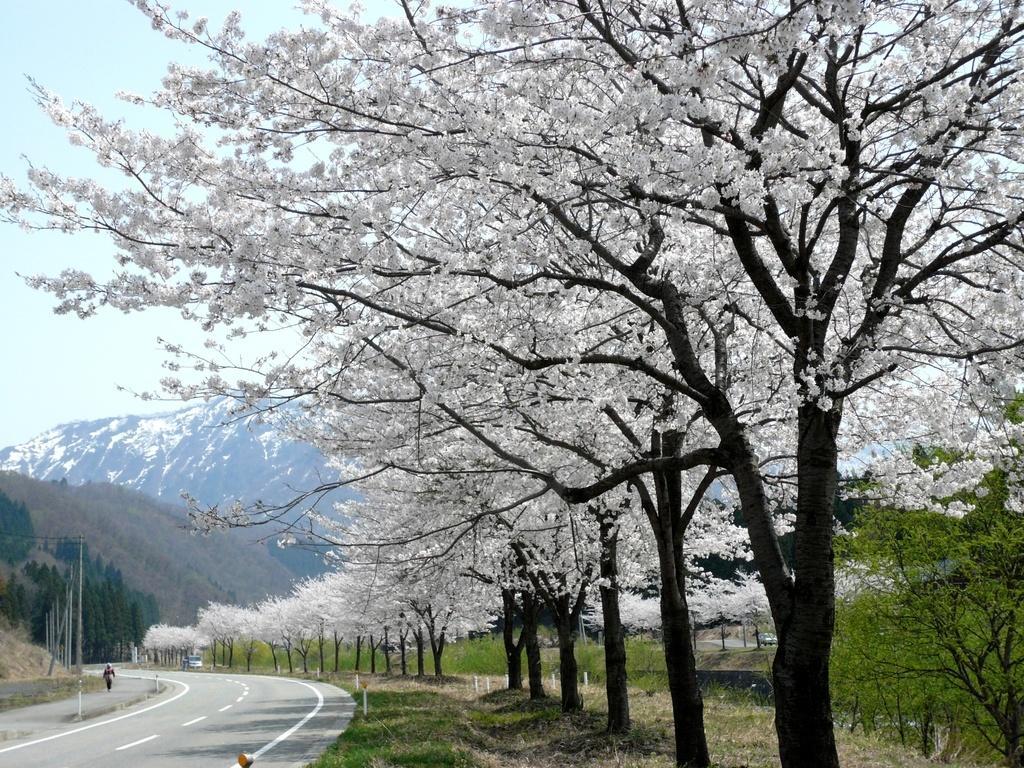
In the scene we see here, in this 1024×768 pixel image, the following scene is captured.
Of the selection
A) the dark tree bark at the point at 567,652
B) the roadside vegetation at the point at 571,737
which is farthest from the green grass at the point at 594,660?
the dark tree bark at the point at 567,652

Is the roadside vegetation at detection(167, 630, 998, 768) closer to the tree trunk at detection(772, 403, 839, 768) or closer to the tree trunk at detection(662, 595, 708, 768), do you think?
the tree trunk at detection(662, 595, 708, 768)

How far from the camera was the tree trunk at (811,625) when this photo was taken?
6.55 meters

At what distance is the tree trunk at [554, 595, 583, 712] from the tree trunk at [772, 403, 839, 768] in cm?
1287

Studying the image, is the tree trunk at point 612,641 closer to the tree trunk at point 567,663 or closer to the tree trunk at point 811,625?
the tree trunk at point 567,663

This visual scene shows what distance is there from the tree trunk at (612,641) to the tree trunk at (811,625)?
7.43 meters

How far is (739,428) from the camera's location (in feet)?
23.8

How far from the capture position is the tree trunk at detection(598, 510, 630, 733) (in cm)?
1404

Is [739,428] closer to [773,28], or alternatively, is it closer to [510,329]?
[510,329]

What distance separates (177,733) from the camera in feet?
58.2

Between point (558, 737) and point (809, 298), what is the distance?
1094 cm

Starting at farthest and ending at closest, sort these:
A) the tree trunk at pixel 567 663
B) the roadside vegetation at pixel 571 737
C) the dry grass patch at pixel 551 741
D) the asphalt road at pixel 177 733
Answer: the tree trunk at pixel 567 663, the asphalt road at pixel 177 733, the roadside vegetation at pixel 571 737, the dry grass patch at pixel 551 741

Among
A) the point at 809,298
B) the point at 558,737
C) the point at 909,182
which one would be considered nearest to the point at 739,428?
the point at 809,298

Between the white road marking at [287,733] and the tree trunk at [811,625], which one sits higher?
the tree trunk at [811,625]

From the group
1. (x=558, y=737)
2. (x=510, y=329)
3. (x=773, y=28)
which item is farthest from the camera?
(x=558, y=737)
